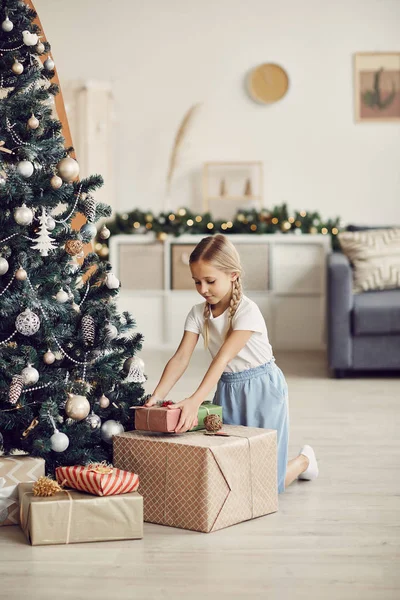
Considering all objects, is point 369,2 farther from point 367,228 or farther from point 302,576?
point 302,576

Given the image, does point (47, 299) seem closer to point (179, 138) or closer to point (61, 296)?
point (61, 296)

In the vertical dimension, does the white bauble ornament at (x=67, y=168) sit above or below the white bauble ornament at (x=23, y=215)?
above

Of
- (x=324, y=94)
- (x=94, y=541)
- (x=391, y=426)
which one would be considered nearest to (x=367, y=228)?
(x=324, y=94)

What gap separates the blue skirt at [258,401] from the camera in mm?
2490

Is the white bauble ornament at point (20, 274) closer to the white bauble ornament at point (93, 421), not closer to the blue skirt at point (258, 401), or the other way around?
the white bauble ornament at point (93, 421)

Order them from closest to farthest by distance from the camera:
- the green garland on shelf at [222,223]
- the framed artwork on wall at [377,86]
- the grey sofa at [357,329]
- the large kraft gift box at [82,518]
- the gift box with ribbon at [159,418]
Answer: the large kraft gift box at [82,518] → the gift box with ribbon at [159,418] → the grey sofa at [357,329] → the green garland on shelf at [222,223] → the framed artwork on wall at [377,86]

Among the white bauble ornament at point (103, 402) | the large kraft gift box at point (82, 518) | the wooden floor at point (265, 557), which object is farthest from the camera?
the white bauble ornament at point (103, 402)

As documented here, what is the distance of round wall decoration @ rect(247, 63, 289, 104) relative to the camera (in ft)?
20.6

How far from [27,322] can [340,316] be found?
2708 mm

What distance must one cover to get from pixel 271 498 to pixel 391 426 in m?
1.28

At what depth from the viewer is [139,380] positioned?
244 centimetres

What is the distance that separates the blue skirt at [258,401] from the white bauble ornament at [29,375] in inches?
21.9

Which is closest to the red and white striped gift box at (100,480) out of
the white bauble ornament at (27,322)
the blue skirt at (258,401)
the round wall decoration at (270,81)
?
the white bauble ornament at (27,322)

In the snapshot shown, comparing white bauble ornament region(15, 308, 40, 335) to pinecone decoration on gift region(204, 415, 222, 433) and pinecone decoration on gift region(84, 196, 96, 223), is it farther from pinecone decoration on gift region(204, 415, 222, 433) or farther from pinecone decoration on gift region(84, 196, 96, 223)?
pinecone decoration on gift region(204, 415, 222, 433)
